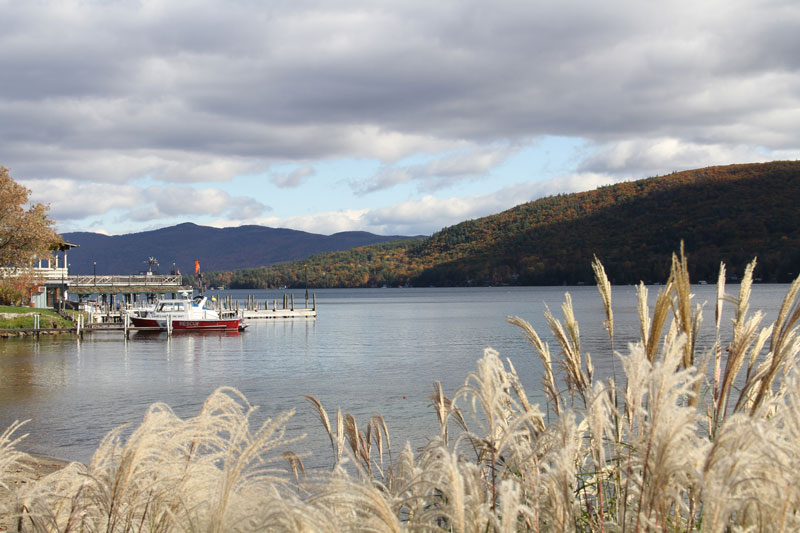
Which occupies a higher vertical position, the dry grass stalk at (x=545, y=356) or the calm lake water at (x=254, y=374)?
the dry grass stalk at (x=545, y=356)


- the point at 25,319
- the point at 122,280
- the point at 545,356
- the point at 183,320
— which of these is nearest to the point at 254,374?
the point at 25,319

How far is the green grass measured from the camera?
145 ft

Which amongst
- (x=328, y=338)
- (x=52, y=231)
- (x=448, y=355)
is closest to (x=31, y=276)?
A: (x=52, y=231)

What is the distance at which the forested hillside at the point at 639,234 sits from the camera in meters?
130

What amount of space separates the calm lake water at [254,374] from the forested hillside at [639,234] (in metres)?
83.2

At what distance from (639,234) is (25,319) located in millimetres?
123941

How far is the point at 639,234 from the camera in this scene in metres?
146

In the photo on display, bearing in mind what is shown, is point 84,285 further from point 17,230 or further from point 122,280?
point 17,230

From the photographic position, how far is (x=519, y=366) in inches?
1243

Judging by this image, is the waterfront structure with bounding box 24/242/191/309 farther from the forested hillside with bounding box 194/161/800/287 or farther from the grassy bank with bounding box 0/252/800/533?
the forested hillside with bounding box 194/161/800/287

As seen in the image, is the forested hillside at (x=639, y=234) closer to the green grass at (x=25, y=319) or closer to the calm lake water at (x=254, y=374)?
the calm lake water at (x=254, y=374)

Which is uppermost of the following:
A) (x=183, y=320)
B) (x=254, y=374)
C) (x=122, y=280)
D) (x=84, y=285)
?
(x=122, y=280)

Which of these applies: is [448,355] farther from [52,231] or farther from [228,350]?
[52,231]

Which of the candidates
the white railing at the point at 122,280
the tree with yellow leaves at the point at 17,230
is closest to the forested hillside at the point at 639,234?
the white railing at the point at 122,280
